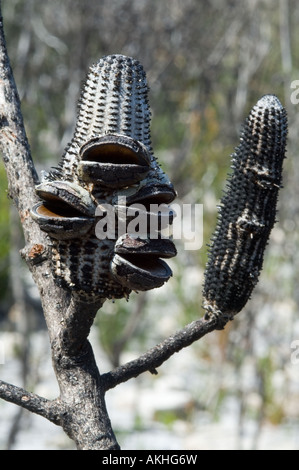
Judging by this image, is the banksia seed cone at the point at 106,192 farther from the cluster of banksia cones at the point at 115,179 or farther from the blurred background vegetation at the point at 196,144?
the blurred background vegetation at the point at 196,144

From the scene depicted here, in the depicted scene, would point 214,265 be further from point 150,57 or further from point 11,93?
point 150,57

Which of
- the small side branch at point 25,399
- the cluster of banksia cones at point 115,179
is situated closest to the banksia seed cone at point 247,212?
the cluster of banksia cones at point 115,179

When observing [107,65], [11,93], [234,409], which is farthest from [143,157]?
[234,409]

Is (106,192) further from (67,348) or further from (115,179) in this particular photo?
(67,348)

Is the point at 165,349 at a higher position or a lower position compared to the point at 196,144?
lower

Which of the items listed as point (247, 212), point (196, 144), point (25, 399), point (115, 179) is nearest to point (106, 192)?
point (115, 179)
